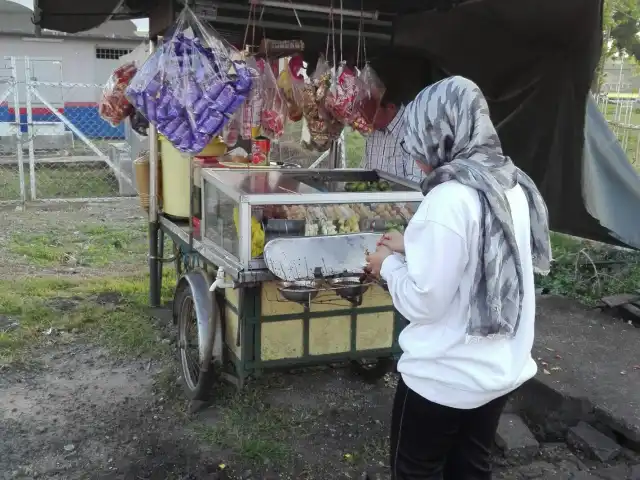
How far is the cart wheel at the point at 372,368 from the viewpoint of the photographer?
12.9 ft

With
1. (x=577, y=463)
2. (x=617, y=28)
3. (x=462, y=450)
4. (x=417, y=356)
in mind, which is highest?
(x=617, y=28)

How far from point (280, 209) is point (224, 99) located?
2.08 ft

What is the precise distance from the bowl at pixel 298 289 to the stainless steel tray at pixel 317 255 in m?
Result: 0.03

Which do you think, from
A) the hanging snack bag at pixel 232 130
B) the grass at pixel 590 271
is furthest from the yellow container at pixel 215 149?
the grass at pixel 590 271

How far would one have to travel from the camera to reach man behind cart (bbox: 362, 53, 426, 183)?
445 centimetres

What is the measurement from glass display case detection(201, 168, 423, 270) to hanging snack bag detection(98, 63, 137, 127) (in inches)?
39.4

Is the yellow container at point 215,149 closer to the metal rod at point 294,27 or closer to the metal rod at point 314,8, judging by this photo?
the metal rod at point 294,27

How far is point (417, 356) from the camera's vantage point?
195cm

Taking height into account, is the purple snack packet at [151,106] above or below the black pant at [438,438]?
above

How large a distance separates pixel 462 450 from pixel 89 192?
8.72 metres

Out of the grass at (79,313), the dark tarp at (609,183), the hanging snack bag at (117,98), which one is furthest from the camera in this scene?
the grass at (79,313)

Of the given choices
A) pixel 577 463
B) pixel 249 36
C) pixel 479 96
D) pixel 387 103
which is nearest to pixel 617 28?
pixel 387 103

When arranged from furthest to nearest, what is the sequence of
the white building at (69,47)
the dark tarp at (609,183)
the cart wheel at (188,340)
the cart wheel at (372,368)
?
the white building at (69,47) < the cart wheel at (372,368) < the cart wheel at (188,340) < the dark tarp at (609,183)

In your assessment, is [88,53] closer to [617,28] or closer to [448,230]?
[617,28]
